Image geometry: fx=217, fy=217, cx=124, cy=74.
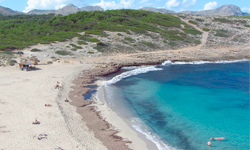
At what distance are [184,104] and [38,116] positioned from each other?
600 inches

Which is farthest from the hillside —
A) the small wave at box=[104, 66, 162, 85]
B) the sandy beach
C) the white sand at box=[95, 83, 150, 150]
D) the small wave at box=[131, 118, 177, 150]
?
the small wave at box=[131, 118, 177, 150]

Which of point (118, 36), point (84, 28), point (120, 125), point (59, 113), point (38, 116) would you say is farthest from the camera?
point (84, 28)

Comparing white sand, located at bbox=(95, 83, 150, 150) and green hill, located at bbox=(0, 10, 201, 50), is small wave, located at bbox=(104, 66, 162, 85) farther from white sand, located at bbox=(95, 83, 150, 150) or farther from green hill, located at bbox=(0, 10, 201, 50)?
green hill, located at bbox=(0, 10, 201, 50)

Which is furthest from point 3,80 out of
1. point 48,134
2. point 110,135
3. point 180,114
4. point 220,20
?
point 220,20

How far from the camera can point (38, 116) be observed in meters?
18.5

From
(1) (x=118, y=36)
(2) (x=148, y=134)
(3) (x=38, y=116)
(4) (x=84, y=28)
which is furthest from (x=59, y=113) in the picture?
(4) (x=84, y=28)

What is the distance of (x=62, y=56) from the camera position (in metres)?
41.9

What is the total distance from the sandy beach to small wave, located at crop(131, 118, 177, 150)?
48 cm

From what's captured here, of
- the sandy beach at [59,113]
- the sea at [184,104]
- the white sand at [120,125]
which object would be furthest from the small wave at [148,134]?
the white sand at [120,125]

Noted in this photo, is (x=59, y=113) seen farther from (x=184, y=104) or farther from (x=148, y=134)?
(x=184, y=104)

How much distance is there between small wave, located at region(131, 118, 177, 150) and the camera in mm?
15949

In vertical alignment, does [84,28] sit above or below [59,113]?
above

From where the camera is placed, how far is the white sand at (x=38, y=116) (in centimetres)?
1478

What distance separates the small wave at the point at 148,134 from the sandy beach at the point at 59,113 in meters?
0.48
